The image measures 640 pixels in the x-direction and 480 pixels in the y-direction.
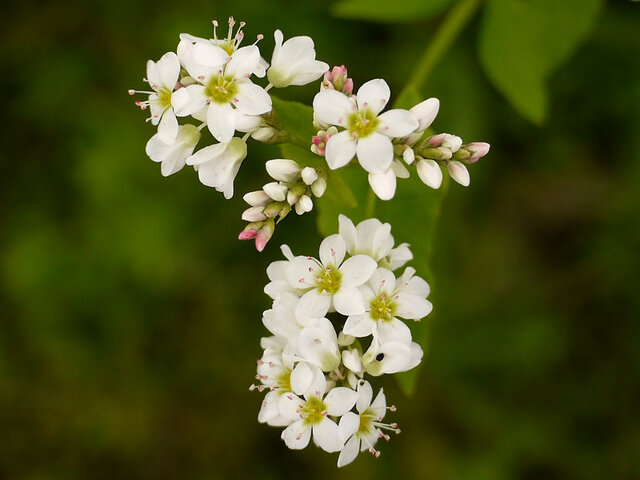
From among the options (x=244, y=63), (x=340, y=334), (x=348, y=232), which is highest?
(x=244, y=63)

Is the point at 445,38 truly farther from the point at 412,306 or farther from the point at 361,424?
the point at 361,424

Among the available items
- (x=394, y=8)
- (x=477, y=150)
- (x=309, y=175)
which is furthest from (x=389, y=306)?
(x=394, y=8)

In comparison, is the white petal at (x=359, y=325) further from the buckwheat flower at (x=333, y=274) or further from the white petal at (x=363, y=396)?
the white petal at (x=363, y=396)

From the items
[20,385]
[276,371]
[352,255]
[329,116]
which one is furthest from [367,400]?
[20,385]

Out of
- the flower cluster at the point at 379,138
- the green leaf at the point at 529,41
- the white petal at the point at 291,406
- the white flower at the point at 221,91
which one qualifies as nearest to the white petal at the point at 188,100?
the white flower at the point at 221,91

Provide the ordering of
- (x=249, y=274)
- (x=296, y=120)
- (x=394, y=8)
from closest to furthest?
1. (x=296, y=120)
2. (x=394, y=8)
3. (x=249, y=274)

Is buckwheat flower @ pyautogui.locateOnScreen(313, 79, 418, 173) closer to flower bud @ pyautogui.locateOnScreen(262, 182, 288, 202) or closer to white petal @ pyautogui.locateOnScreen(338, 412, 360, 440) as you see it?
flower bud @ pyautogui.locateOnScreen(262, 182, 288, 202)
